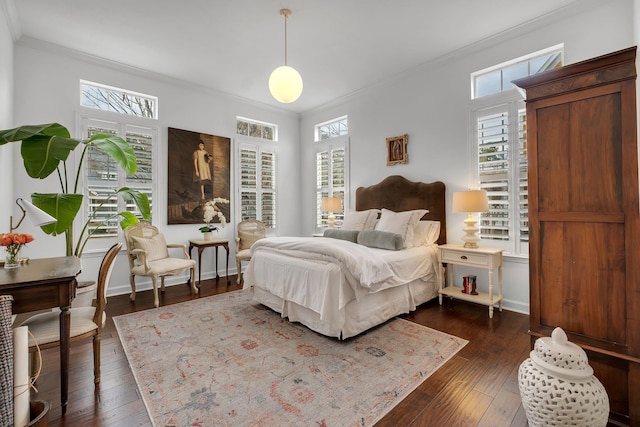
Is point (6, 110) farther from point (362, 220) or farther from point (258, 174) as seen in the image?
point (362, 220)

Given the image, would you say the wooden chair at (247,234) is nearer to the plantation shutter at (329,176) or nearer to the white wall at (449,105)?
the plantation shutter at (329,176)

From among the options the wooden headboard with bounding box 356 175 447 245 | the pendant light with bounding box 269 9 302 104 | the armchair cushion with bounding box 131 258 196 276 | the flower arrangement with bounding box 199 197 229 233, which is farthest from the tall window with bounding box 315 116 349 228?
the armchair cushion with bounding box 131 258 196 276

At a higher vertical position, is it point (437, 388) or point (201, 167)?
point (201, 167)

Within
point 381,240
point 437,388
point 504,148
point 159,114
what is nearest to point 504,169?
point 504,148

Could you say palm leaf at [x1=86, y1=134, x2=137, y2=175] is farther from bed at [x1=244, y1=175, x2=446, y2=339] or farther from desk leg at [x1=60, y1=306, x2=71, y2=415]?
bed at [x1=244, y1=175, x2=446, y2=339]

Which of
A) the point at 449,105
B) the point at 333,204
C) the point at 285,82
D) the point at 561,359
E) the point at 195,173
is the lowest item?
the point at 561,359

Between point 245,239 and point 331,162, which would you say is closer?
point 245,239

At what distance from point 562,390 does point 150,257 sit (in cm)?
434

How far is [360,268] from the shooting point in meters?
2.57

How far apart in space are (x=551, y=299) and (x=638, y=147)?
37.2 inches

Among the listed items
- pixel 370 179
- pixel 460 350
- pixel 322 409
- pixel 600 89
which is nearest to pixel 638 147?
pixel 600 89

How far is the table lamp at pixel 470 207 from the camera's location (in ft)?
10.7

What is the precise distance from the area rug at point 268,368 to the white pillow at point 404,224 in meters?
1.02

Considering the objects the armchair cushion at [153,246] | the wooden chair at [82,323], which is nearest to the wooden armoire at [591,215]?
the wooden chair at [82,323]
